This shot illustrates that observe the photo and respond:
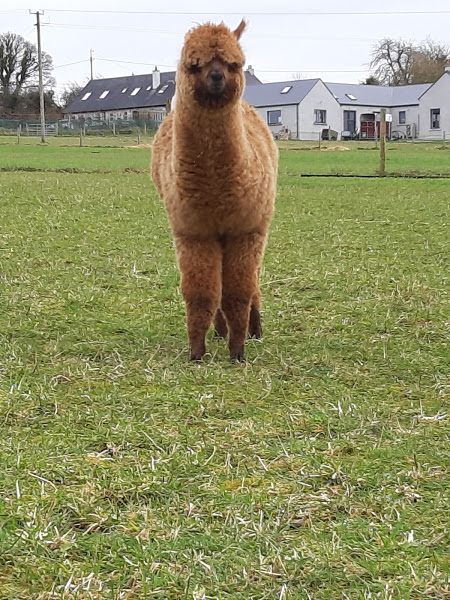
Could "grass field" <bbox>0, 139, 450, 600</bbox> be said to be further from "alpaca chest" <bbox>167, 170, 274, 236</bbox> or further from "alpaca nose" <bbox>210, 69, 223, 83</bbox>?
"alpaca nose" <bbox>210, 69, 223, 83</bbox>

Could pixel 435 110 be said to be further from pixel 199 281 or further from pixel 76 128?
pixel 199 281

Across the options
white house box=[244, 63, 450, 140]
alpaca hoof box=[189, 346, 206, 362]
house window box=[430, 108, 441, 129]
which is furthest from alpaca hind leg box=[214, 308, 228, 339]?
house window box=[430, 108, 441, 129]

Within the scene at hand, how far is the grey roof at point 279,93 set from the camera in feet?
234

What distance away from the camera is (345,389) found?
15.6ft

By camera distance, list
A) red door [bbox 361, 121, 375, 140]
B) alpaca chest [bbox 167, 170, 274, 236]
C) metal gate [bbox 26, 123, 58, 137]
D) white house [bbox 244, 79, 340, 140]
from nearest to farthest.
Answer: alpaca chest [bbox 167, 170, 274, 236], metal gate [bbox 26, 123, 58, 137], white house [bbox 244, 79, 340, 140], red door [bbox 361, 121, 375, 140]

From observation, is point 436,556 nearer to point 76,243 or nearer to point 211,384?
point 211,384

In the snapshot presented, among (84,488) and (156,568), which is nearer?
(156,568)

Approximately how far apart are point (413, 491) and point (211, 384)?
5.75 ft

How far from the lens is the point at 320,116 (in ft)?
238

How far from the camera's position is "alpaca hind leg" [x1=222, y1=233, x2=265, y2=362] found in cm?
536

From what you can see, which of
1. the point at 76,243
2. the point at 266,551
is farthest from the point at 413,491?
the point at 76,243

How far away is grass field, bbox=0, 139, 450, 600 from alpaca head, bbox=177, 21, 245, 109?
1.62 meters

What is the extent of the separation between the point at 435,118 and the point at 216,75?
71118mm

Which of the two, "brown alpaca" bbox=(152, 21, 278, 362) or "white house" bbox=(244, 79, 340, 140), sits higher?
"white house" bbox=(244, 79, 340, 140)
